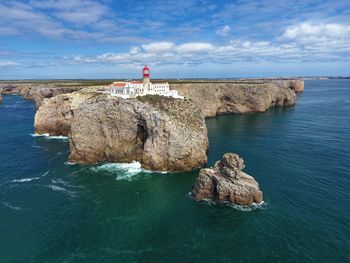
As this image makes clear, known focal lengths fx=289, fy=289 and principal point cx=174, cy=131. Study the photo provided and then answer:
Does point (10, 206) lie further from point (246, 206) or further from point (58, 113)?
point (58, 113)

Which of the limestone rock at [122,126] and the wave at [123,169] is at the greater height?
the limestone rock at [122,126]

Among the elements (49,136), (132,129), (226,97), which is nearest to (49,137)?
(49,136)

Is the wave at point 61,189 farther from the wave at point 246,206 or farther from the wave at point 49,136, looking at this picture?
the wave at point 49,136

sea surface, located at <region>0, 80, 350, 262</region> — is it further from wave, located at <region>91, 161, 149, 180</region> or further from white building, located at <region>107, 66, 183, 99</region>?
white building, located at <region>107, 66, 183, 99</region>

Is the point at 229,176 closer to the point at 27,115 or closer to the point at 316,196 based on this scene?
the point at 316,196

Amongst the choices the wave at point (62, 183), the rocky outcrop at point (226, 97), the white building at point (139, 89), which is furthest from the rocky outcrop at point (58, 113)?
the rocky outcrop at point (226, 97)

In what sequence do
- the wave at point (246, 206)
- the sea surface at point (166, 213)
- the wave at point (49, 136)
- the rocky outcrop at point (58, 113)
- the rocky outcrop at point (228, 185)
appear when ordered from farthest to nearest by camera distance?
the wave at point (49, 136) → the rocky outcrop at point (58, 113) → the rocky outcrop at point (228, 185) → the wave at point (246, 206) → the sea surface at point (166, 213)

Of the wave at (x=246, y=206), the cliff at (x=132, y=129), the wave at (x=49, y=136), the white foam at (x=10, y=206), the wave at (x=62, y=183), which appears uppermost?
the cliff at (x=132, y=129)
